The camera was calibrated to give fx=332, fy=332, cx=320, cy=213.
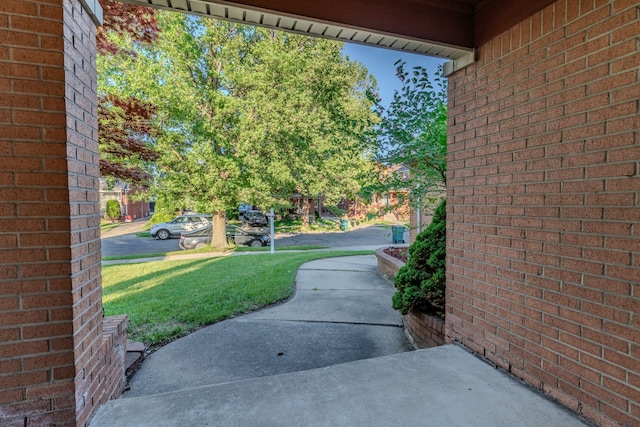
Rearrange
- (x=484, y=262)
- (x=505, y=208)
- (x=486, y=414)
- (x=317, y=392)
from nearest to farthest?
(x=486, y=414)
(x=317, y=392)
(x=505, y=208)
(x=484, y=262)

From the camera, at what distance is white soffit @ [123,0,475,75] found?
7.55ft

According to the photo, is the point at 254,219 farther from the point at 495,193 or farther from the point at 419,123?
the point at 495,193

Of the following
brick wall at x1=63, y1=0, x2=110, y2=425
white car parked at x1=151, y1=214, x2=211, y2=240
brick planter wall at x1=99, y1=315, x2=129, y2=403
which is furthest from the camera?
white car parked at x1=151, y1=214, x2=211, y2=240

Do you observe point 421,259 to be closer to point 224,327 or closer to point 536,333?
point 536,333

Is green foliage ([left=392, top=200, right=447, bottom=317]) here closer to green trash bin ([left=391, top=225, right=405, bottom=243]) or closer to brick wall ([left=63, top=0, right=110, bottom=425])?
brick wall ([left=63, top=0, right=110, bottom=425])

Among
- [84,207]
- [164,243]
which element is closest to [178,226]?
[164,243]

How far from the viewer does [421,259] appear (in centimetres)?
385

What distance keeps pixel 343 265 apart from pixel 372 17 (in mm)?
7031

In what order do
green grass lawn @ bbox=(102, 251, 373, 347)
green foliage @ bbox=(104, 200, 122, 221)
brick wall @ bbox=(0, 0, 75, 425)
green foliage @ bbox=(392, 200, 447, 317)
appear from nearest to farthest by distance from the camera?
brick wall @ bbox=(0, 0, 75, 425), green foliage @ bbox=(392, 200, 447, 317), green grass lawn @ bbox=(102, 251, 373, 347), green foliage @ bbox=(104, 200, 122, 221)

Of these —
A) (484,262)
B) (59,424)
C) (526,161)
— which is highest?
(526,161)

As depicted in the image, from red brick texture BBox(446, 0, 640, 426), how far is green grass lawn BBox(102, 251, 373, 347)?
11.2 ft

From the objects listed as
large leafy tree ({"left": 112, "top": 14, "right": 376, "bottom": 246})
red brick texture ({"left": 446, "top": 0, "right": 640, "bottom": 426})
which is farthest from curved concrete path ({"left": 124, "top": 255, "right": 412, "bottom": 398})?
large leafy tree ({"left": 112, "top": 14, "right": 376, "bottom": 246})

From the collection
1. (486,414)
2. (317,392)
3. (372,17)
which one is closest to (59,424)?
(317,392)

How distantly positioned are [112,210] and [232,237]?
20.5 metres
